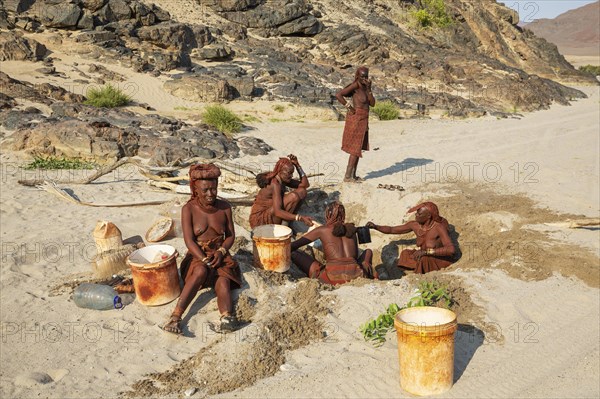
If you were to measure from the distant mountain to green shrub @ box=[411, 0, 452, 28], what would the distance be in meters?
74.0

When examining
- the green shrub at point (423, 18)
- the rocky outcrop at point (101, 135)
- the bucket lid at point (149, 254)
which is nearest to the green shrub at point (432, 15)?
the green shrub at point (423, 18)

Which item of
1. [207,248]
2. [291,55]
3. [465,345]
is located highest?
[291,55]

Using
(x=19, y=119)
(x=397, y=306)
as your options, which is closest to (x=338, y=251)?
(x=397, y=306)

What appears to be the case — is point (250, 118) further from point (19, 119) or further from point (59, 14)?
point (59, 14)

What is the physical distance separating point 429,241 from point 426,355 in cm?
241

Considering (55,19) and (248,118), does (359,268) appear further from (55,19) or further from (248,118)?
(55,19)

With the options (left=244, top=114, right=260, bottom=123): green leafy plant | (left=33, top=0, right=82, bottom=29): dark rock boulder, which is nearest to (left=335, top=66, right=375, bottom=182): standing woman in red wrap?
(left=244, top=114, right=260, bottom=123): green leafy plant

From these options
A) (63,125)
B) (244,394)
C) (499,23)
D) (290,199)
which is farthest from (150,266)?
(499,23)

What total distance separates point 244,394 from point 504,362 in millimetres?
1806

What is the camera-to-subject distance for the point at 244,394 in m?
3.58

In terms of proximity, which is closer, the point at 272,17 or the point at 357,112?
the point at 357,112

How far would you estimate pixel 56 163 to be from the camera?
9359mm

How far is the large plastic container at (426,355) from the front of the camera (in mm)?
3332

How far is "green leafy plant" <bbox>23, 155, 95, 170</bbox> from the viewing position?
9.18 meters
